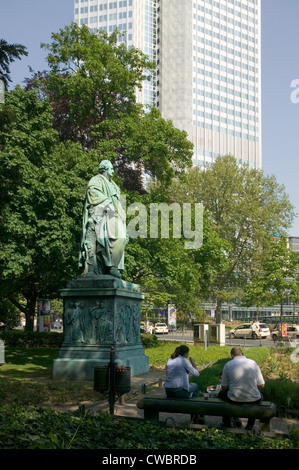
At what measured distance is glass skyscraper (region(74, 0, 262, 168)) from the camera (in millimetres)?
124812

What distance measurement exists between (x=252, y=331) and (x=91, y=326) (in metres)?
34.2

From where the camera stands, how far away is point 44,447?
4.95m

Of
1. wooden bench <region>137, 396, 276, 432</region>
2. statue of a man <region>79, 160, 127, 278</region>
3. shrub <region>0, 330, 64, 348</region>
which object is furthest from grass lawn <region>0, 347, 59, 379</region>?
wooden bench <region>137, 396, 276, 432</region>

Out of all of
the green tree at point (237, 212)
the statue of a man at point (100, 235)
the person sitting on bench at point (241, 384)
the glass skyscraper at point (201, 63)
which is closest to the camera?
the person sitting on bench at point (241, 384)

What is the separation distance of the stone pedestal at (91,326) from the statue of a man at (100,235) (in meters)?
0.47

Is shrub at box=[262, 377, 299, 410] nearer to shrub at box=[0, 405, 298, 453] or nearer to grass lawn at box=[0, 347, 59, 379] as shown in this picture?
shrub at box=[0, 405, 298, 453]

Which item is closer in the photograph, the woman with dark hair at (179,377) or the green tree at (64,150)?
the woman with dark hair at (179,377)

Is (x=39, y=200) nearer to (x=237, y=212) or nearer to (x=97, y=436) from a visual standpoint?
(x=97, y=436)

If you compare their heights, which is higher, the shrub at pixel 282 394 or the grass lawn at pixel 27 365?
A: the shrub at pixel 282 394

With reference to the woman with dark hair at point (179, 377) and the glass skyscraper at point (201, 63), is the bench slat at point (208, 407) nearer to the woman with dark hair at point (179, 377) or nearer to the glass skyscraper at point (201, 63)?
the woman with dark hair at point (179, 377)

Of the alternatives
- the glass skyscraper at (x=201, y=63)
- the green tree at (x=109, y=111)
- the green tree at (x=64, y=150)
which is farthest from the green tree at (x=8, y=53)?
the glass skyscraper at (x=201, y=63)

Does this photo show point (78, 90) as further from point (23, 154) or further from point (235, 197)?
point (235, 197)

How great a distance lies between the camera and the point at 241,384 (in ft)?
26.6

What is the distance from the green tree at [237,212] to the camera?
51.8 m
